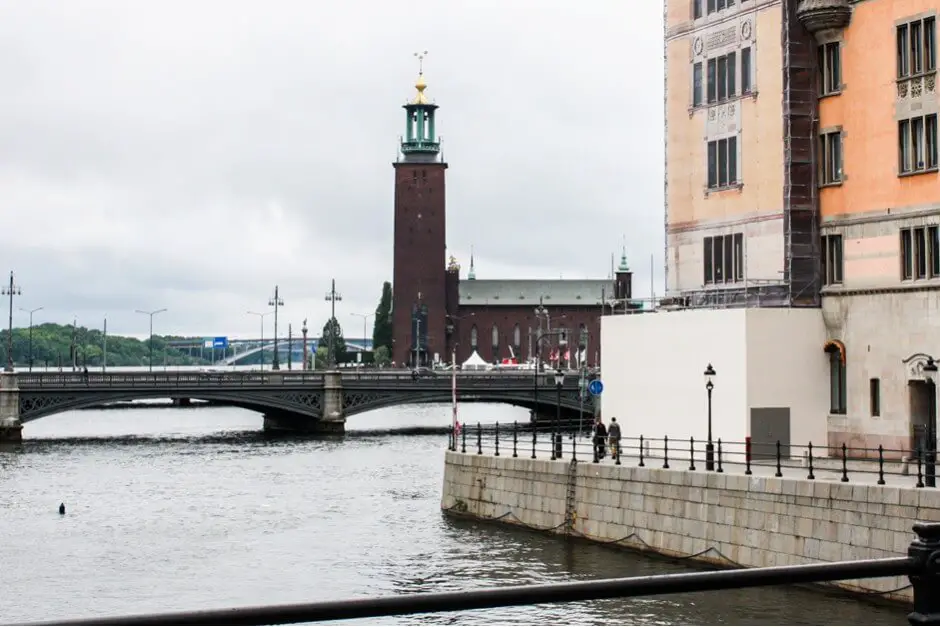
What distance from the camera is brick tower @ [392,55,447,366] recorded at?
192125mm

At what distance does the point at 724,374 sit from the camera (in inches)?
1657

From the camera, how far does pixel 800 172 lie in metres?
43.5

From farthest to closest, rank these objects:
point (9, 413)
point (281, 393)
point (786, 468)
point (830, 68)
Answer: point (281, 393), point (9, 413), point (830, 68), point (786, 468)

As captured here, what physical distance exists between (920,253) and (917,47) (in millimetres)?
5971

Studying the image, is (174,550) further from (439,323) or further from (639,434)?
(439,323)

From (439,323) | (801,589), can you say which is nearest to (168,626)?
(801,589)

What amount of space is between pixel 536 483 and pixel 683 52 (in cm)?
1649

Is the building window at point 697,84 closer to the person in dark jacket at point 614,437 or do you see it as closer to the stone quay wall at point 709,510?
the person in dark jacket at point 614,437

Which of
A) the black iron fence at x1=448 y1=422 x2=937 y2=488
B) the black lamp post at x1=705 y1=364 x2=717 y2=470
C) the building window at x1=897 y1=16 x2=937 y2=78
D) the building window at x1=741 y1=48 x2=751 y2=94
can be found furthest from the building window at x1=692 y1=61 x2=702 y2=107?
the black iron fence at x1=448 y1=422 x2=937 y2=488

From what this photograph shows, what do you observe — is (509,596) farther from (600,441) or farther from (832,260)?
(832,260)

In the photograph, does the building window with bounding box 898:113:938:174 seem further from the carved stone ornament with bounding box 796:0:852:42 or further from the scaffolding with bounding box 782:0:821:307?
the carved stone ornament with bounding box 796:0:852:42

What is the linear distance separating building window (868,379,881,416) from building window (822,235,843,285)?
3.46 metres

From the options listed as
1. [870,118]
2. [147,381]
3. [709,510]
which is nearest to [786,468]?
[709,510]

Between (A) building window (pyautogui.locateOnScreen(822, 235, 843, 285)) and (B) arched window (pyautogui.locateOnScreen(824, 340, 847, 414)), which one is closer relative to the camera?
(B) arched window (pyautogui.locateOnScreen(824, 340, 847, 414))
